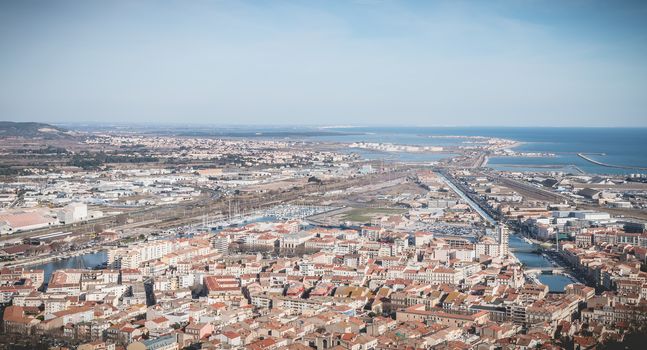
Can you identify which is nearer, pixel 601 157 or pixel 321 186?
pixel 321 186

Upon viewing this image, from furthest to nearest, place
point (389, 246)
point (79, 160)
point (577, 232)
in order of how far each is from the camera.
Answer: point (79, 160) → point (577, 232) → point (389, 246)

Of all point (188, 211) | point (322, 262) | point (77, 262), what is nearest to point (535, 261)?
point (322, 262)

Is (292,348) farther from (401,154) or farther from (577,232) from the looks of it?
(401,154)

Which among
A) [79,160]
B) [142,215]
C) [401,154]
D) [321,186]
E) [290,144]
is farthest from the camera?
[290,144]

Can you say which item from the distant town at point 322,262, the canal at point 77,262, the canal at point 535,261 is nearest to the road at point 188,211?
the distant town at point 322,262

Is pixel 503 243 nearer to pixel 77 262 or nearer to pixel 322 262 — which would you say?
pixel 322 262

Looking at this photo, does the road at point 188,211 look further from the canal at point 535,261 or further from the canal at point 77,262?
the canal at point 535,261

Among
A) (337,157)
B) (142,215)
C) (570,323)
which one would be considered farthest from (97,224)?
(337,157)
